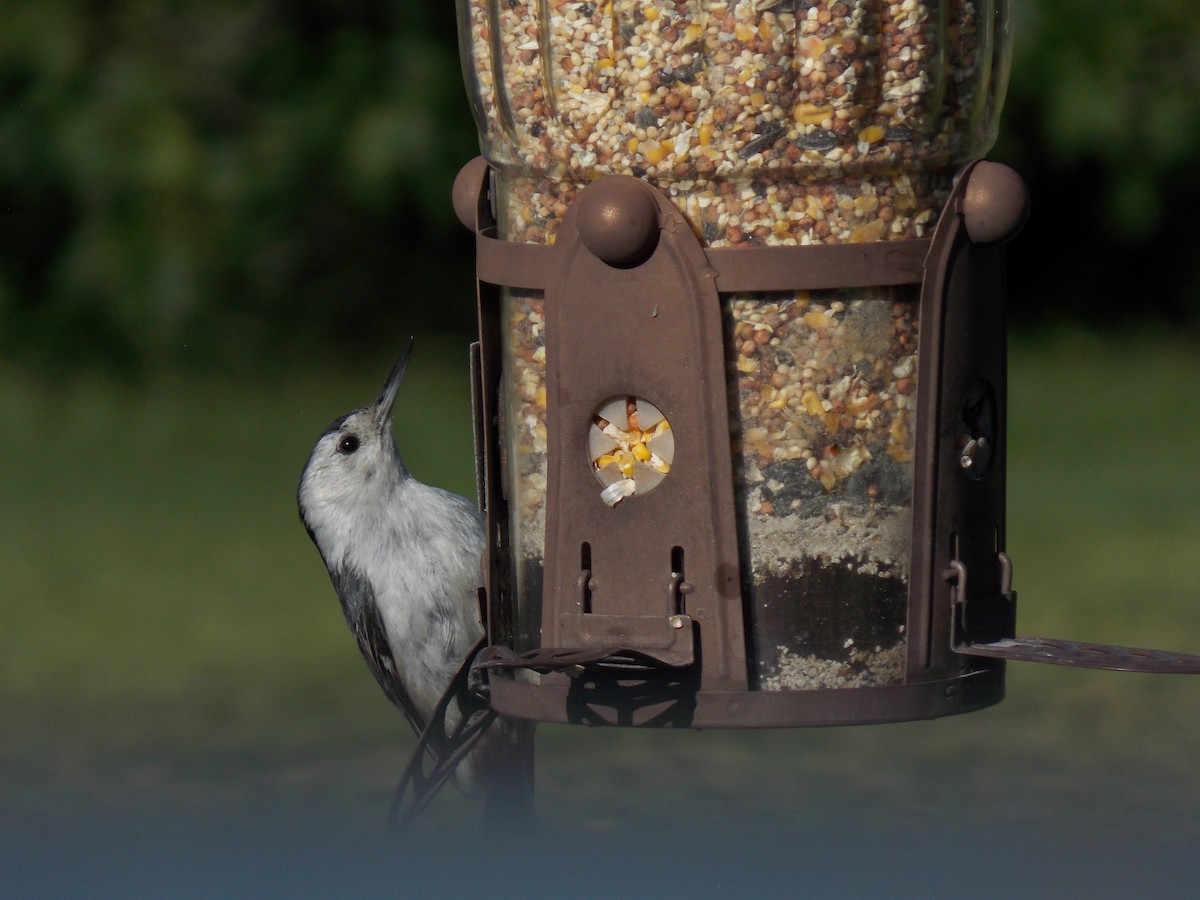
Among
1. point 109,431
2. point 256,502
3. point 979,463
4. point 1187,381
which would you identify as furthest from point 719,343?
point 1187,381

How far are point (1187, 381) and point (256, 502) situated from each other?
6303mm

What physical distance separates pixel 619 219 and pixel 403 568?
2135 millimetres

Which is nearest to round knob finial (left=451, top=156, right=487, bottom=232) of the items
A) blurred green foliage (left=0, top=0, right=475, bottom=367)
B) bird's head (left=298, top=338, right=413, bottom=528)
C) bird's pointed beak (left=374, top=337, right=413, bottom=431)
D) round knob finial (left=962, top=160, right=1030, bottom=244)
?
round knob finial (left=962, top=160, right=1030, bottom=244)

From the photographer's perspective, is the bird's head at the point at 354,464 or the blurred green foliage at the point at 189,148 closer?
the bird's head at the point at 354,464

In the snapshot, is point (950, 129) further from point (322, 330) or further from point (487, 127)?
point (322, 330)

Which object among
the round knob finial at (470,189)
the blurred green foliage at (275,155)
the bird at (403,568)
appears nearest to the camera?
the round knob finial at (470,189)

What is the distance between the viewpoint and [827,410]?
386 cm

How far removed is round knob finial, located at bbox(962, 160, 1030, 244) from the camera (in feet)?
12.7

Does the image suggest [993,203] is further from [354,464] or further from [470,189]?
[354,464]

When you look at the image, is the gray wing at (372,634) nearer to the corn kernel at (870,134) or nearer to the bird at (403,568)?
the bird at (403,568)

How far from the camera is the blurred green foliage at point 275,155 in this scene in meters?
11.9

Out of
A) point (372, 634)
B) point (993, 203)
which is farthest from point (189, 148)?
point (993, 203)

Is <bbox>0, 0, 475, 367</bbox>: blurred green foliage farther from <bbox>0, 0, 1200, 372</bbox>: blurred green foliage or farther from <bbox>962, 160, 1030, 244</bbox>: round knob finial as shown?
<bbox>962, 160, 1030, 244</bbox>: round knob finial

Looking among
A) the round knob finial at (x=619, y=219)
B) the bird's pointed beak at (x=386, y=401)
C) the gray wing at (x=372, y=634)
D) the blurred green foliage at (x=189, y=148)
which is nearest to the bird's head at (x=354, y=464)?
the bird's pointed beak at (x=386, y=401)
